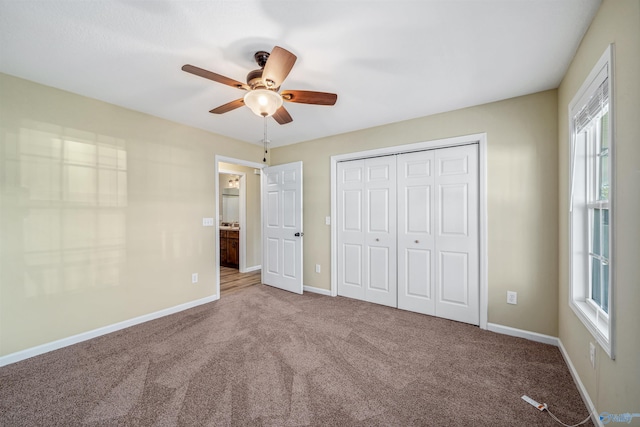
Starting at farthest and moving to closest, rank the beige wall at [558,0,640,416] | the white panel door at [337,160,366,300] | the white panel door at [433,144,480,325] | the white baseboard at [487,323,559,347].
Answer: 1. the white panel door at [337,160,366,300]
2. the white panel door at [433,144,480,325]
3. the white baseboard at [487,323,559,347]
4. the beige wall at [558,0,640,416]

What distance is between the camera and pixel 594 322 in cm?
160

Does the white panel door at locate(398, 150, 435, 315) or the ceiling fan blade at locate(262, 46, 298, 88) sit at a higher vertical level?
the ceiling fan blade at locate(262, 46, 298, 88)

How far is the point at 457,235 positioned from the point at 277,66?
2564 mm

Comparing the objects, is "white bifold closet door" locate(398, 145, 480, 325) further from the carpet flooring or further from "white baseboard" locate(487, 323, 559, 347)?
the carpet flooring

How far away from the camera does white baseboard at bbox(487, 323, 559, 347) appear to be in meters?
2.47

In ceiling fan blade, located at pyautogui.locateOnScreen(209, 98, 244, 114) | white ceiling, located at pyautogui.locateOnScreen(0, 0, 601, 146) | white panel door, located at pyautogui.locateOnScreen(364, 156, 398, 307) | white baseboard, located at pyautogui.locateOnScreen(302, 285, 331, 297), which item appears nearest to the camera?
white ceiling, located at pyautogui.locateOnScreen(0, 0, 601, 146)

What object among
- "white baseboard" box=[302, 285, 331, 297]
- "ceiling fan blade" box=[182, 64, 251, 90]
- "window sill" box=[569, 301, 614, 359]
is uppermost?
"ceiling fan blade" box=[182, 64, 251, 90]

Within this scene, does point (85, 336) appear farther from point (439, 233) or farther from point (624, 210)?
point (624, 210)

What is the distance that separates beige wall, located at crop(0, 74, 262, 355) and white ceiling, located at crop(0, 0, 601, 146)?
0.37 metres

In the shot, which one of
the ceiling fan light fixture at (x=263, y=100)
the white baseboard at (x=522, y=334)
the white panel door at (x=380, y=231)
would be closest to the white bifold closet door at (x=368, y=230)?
the white panel door at (x=380, y=231)

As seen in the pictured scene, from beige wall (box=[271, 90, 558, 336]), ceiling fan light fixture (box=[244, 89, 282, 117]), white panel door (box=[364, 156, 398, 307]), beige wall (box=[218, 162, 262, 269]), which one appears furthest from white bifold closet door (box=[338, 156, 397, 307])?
beige wall (box=[218, 162, 262, 269])

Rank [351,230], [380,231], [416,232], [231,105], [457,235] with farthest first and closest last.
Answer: [351,230], [380,231], [416,232], [457,235], [231,105]

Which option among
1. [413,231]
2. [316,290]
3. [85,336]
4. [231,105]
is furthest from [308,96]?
[85,336]

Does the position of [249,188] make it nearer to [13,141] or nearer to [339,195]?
[339,195]
